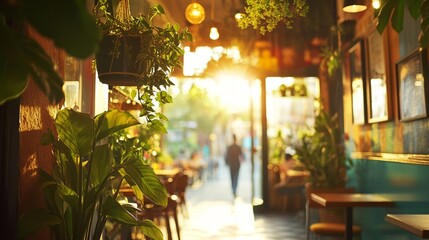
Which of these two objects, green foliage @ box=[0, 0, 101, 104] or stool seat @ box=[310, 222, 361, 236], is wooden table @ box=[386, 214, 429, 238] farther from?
green foliage @ box=[0, 0, 101, 104]

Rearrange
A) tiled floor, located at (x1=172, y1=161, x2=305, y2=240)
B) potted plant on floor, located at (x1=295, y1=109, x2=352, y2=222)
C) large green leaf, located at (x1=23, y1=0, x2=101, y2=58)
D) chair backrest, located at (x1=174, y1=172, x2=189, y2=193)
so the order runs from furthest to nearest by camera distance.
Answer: chair backrest, located at (x1=174, y1=172, x2=189, y2=193), tiled floor, located at (x1=172, y1=161, x2=305, y2=240), potted plant on floor, located at (x1=295, y1=109, x2=352, y2=222), large green leaf, located at (x1=23, y1=0, x2=101, y2=58)

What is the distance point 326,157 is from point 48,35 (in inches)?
211

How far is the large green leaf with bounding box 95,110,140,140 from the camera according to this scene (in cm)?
231

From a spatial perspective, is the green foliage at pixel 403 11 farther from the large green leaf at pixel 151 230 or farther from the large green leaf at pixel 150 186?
the large green leaf at pixel 151 230

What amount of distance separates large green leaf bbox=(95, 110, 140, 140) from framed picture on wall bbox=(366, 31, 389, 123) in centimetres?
294

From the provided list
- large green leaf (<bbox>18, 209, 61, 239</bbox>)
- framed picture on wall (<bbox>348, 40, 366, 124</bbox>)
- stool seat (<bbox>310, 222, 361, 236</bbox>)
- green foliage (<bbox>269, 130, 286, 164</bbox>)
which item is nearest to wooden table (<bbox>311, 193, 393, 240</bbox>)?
stool seat (<bbox>310, 222, 361, 236</bbox>)

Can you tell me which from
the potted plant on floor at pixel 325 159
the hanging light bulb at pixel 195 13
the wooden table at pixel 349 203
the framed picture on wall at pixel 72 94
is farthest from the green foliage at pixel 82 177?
the potted plant on floor at pixel 325 159

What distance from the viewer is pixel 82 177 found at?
2.38m

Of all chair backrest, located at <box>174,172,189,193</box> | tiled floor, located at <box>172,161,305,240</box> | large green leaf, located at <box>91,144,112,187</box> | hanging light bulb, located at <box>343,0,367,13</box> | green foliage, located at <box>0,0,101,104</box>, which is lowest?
tiled floor, located at <box>172,161,305,240</box>

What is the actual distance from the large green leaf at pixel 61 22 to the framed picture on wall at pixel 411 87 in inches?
122

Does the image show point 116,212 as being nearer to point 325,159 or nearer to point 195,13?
point 195,13

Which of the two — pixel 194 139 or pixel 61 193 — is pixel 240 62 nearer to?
pixel 61 193

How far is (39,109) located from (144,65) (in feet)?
2.04

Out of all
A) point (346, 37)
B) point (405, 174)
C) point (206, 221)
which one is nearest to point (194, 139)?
point (206, 221)
